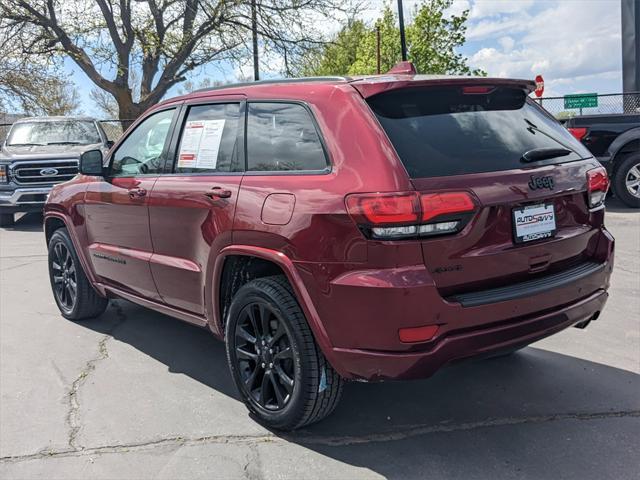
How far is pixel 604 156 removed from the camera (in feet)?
34.1

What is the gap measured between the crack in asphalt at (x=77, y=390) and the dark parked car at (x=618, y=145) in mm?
8253

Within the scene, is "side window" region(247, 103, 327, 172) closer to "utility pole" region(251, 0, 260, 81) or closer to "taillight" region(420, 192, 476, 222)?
"taillight" region(420, 192, 476, 222)

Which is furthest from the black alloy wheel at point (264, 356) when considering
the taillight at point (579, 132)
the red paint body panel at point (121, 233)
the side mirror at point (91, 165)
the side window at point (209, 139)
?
the taillight at point (579, 132)

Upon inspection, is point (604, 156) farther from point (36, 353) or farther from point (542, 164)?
point (36, 353)

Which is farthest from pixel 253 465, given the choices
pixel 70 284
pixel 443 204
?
pixel 70 284

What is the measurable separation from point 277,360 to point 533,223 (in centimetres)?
145

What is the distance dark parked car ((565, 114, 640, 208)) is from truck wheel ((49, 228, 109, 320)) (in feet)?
26.7

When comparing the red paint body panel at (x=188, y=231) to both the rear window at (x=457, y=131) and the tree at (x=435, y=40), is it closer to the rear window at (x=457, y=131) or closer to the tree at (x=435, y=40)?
the rear window at (x=457, y=131)

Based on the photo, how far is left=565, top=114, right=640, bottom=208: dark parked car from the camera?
10305 mm

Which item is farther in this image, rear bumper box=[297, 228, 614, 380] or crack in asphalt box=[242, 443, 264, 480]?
crack in asphalt box=[242, 443, 264, 480]

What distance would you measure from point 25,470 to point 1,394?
1.08 meters

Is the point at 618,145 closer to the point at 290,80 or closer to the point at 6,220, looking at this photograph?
the point at 290,80

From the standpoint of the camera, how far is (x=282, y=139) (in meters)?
3.30

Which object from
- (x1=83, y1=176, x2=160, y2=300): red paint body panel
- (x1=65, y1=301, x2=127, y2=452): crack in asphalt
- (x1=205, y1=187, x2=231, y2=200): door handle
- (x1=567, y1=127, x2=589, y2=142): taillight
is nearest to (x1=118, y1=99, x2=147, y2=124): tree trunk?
(x1=567, y1=127, x2=589, y2=142): taillight
